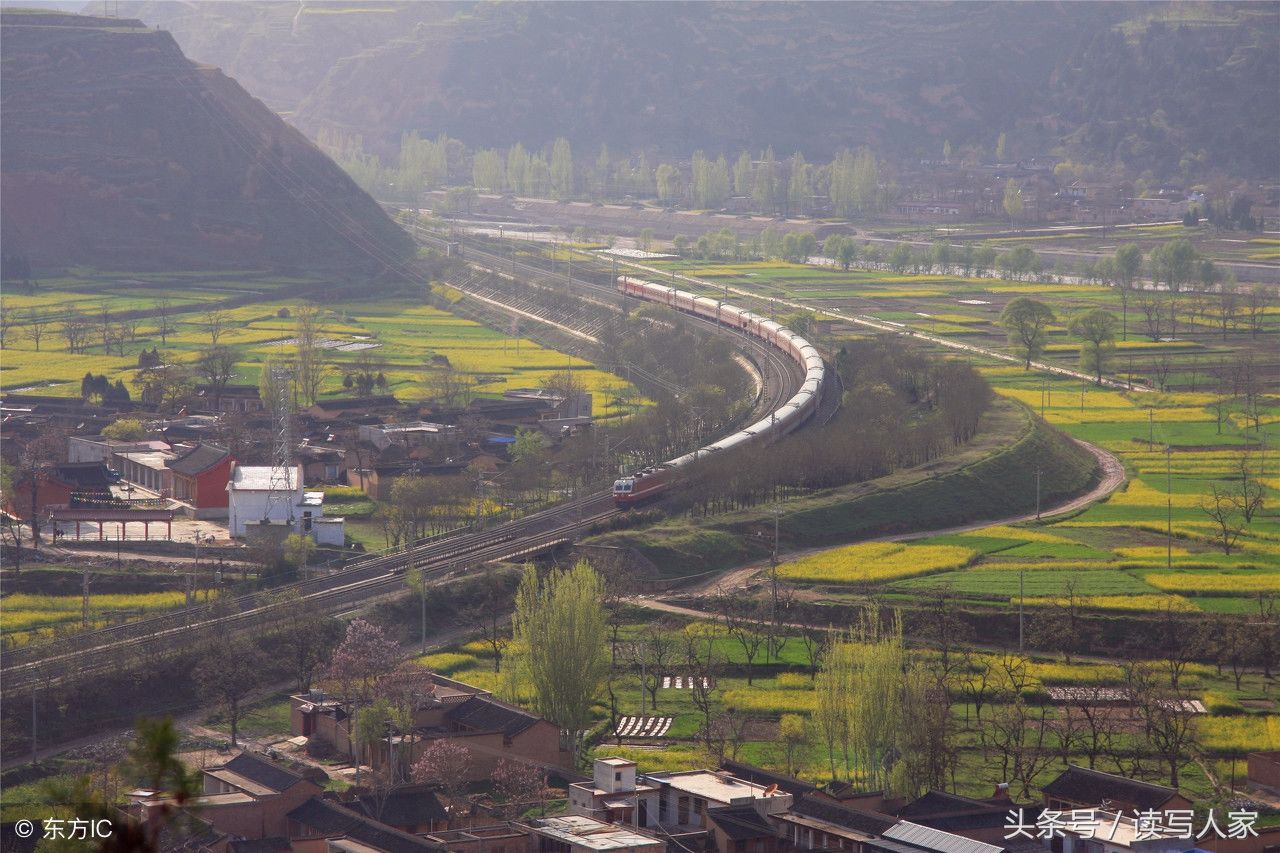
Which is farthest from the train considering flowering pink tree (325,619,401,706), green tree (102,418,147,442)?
green tree (102,418,147,442)

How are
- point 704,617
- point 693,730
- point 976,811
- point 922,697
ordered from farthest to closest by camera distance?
point 704,617, point 693,730, point 922,697, point 976,811

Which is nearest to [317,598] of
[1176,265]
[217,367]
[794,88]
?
[217,367]

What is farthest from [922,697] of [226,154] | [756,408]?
[226,154]

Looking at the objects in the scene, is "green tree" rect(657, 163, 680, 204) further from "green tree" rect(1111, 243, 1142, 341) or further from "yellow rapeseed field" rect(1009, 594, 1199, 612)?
"yellow rapeseed field" rect(1009, 594, 1199, 612)

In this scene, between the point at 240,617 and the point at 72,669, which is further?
the point at 240,617

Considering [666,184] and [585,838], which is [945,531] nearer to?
[585,838]

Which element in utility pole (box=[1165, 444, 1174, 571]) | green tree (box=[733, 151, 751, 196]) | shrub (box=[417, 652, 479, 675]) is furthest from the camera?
green tree (box=[733, 151, 751, 196])

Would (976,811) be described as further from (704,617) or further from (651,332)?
(651,332)
